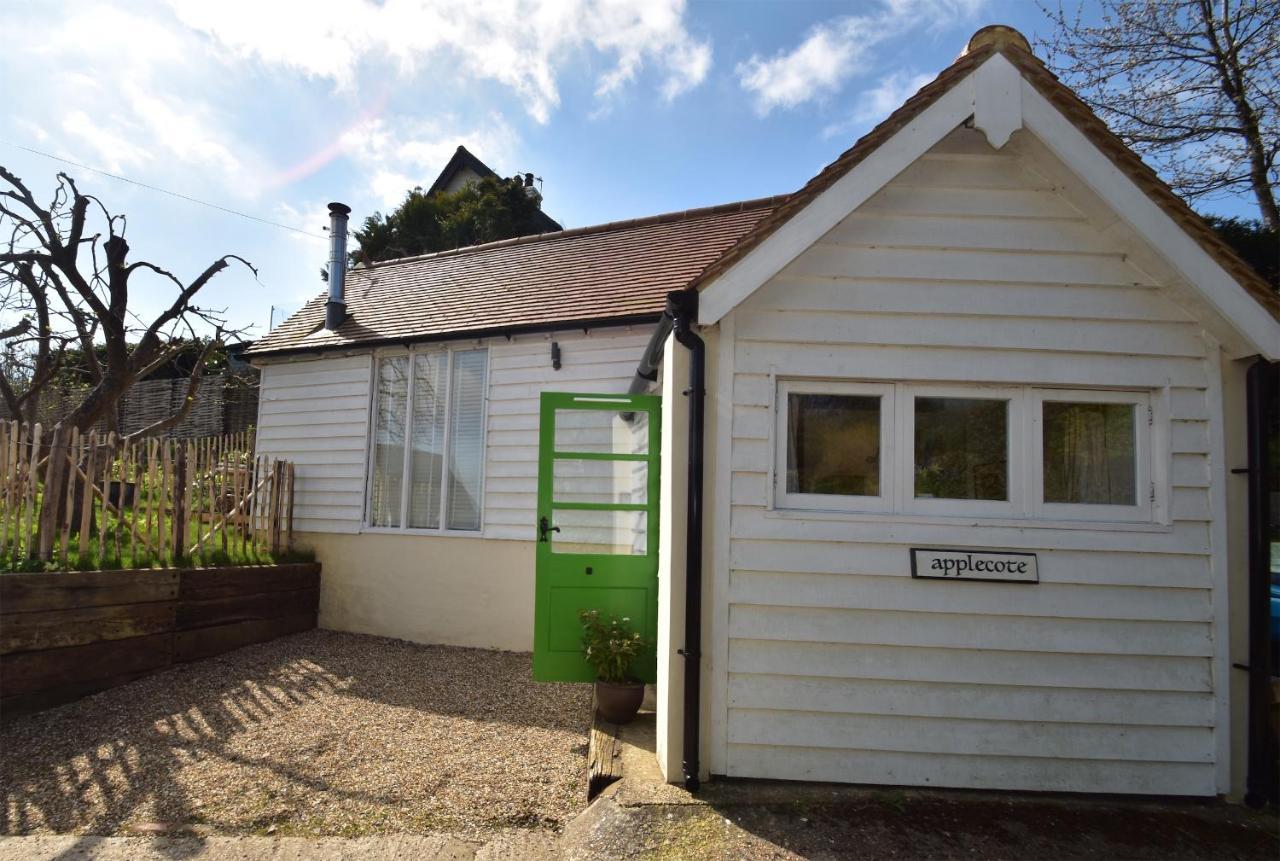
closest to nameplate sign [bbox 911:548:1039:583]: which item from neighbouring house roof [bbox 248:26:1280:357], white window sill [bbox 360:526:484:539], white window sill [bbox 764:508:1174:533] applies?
white window sill [bbox 764:508:1174:533]

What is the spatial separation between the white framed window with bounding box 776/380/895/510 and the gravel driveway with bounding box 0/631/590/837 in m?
2.24

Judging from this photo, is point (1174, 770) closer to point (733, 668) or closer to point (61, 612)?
point (733, 668)

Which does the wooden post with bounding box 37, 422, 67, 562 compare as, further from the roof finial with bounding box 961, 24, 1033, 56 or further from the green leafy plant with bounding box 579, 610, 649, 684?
the roof finial with bounding box 961, 24, 1033, 56

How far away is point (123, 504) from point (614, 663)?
5007 mm

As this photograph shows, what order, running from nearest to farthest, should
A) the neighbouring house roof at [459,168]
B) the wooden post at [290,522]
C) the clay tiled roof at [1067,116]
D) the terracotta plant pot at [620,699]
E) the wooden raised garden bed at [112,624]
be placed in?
the clay tiled roof at [1067,116]
the terracotta plant pot at [620,699]
the wooden raised garden bed at [112,624]
the wooden post at [290,522]
the neighbouring house roof at [459,168]

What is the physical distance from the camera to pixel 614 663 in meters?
4.68

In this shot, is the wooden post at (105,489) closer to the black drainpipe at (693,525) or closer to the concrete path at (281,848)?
the concrete path at (281,848)

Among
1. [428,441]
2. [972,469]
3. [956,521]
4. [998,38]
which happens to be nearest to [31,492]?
[428,441]

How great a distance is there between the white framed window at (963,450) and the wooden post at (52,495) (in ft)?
18.8

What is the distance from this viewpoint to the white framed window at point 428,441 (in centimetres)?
768

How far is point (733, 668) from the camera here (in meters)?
3.58

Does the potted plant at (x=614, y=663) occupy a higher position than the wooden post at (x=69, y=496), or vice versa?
the wooden post at (x=69, y=496)

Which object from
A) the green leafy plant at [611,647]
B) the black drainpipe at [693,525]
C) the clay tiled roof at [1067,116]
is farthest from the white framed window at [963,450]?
the green leafy plant at [611,647]

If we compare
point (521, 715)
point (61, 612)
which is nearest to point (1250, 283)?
point (521, 715)
